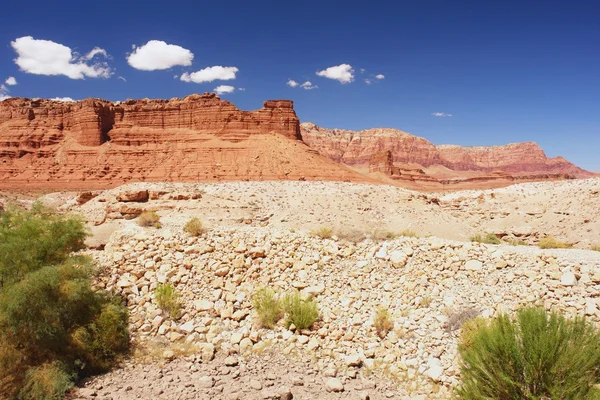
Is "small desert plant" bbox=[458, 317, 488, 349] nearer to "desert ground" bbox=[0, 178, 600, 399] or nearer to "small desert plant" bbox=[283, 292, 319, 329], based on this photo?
"desert ground" bbox=[0, 178, 600, 399]

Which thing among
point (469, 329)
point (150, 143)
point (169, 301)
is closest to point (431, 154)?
point (150, 143)

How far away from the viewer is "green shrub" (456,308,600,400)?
13.8 ft

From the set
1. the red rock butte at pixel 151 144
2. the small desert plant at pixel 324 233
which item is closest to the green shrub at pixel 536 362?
the small desert plant at pixel 324 233

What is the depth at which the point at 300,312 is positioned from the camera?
7.65m

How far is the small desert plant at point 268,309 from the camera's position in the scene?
309 inches

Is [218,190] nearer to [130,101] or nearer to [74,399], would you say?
[74,399]

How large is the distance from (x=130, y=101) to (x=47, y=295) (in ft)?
181

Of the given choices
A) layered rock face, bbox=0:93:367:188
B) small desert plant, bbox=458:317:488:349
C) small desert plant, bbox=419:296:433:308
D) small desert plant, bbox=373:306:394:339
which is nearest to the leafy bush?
small desert plant, bbox=373:306:394:339

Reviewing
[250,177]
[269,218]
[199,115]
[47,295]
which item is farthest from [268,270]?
[199,115]

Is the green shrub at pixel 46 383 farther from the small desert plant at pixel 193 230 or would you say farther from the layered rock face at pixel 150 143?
the layered rock face at pixel 150 143

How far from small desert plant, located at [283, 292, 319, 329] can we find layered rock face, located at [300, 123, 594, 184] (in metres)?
99.5

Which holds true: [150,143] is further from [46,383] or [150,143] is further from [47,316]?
[46,383]

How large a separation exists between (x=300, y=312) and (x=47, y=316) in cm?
449

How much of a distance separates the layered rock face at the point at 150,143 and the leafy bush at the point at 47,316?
116 feet
